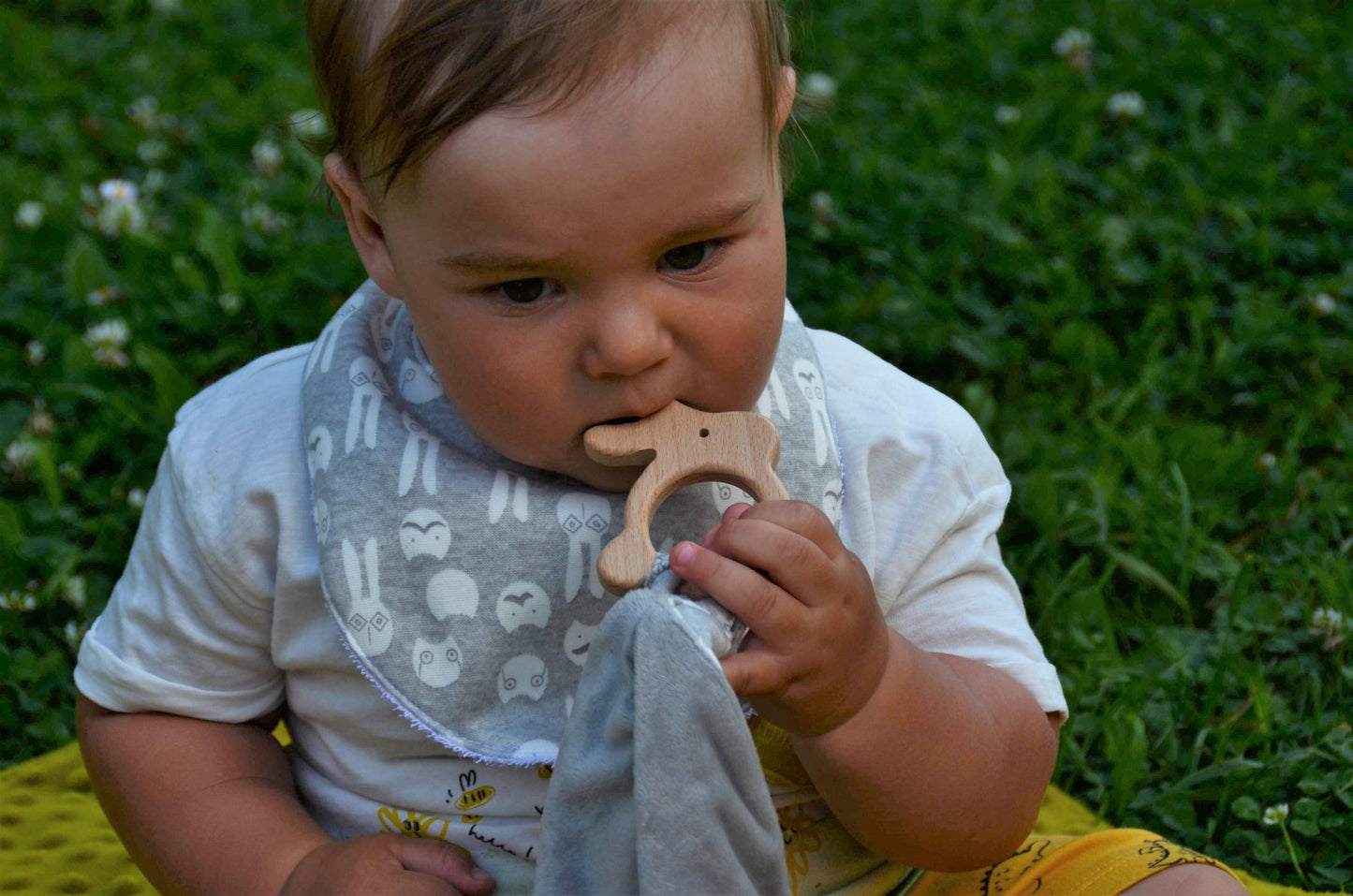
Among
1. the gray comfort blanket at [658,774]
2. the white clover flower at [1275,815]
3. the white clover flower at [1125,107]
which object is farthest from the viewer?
the white clover flower at [1125,107]

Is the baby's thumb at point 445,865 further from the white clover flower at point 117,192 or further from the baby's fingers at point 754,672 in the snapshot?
the white clover flower at point 117,192

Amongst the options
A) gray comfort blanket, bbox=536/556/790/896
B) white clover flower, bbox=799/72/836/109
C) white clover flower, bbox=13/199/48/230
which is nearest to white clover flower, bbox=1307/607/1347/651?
gray comfort blanket, bbox=536/556/790/896

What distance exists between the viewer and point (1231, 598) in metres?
2.19

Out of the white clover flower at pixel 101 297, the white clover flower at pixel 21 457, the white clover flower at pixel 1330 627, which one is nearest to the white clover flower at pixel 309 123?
the white clover flower at pixel 101 297

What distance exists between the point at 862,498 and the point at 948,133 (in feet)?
6.61

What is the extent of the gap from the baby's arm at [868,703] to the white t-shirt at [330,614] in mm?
100

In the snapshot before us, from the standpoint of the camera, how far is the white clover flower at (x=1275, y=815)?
74.9 inches

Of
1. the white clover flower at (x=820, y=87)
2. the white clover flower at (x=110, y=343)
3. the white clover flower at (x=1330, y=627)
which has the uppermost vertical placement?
the white clover flower at (x=110, y=343)

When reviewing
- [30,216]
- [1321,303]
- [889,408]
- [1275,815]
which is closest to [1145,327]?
[1321,303]

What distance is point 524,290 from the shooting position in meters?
1.40

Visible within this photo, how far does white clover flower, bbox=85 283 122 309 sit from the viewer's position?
9.34ft

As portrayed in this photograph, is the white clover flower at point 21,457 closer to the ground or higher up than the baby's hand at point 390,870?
closer to the ground

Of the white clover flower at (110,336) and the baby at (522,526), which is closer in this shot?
the baby at (522,526)

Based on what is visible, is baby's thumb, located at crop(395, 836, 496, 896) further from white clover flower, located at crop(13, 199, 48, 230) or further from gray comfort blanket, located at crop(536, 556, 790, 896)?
white clover flower, located at crop(13, 199, 48, 230)
